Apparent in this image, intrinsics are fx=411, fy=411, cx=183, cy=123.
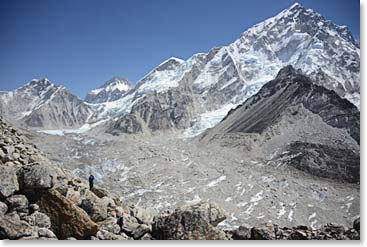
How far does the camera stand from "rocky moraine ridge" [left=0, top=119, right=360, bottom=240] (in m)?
4.12

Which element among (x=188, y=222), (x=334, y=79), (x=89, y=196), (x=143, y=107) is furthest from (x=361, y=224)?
(x=143, y=107)

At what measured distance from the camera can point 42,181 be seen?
14.1 ft

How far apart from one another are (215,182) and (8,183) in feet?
48.3

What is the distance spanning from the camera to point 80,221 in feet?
13.7

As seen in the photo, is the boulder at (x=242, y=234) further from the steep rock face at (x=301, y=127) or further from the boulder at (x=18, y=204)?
the steep rock face at (x=301, y=127)

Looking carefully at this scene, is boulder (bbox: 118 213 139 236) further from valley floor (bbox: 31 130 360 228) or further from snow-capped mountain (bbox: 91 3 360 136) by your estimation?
snow-capped mountain (bbox: 91 3 360 136)

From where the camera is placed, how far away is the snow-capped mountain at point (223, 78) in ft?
181

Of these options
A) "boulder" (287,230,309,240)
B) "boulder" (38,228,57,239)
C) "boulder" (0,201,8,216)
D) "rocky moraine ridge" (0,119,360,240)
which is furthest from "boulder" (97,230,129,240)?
"boulder" (287,230,309,240)

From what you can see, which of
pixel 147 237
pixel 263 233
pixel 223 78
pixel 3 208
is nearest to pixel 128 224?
pixel 147 237

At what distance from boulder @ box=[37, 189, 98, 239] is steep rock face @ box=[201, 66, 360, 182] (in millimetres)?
8776

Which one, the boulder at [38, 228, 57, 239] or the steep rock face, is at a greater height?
the steep rock face

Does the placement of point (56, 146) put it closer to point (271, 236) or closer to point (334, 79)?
point (271, 236)

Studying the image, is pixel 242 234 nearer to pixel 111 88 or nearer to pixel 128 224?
pixel 128 224

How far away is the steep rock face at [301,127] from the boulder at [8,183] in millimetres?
9215
